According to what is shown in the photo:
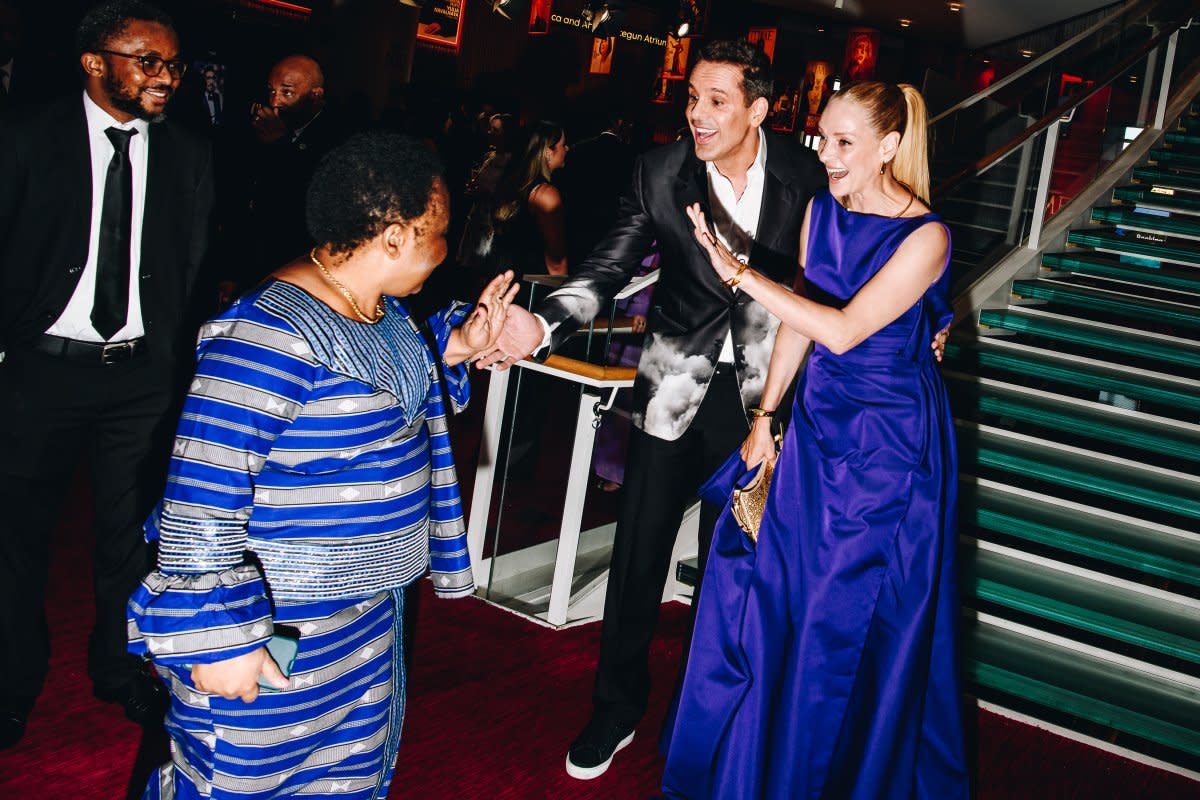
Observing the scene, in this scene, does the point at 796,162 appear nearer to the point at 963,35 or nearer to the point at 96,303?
the point at 96,303

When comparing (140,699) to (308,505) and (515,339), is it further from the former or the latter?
(308,505)

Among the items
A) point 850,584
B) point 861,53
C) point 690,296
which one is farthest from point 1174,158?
point 861,53

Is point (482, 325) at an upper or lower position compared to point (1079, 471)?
upper

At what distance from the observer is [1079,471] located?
4.40 meters

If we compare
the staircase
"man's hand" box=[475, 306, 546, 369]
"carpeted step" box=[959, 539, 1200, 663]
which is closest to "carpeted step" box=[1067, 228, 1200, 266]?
the staircase

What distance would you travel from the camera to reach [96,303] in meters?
2.53

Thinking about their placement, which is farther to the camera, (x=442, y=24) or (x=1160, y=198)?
(x=442, y=24)

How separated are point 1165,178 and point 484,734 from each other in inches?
242

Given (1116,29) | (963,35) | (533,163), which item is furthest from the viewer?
(963,35)

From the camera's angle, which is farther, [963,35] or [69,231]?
[963,35]

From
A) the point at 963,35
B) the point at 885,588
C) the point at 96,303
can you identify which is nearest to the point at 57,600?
the point at 96,303

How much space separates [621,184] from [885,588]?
344 cm

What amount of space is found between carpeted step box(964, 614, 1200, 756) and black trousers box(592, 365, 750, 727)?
1431 mm

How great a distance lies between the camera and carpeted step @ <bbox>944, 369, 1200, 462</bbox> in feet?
14.7
